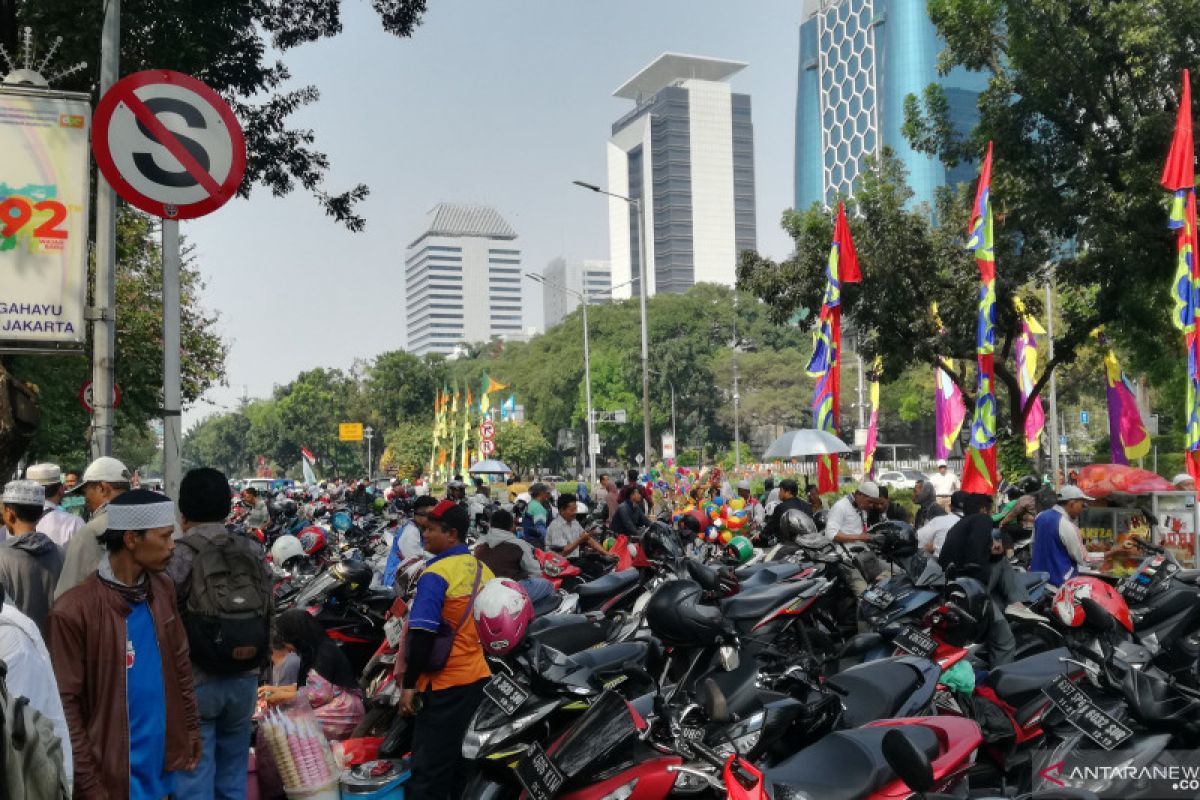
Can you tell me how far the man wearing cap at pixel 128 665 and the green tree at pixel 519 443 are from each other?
223ft

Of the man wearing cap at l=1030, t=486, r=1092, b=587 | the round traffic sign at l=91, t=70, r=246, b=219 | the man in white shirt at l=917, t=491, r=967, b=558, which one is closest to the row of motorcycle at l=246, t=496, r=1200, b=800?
the man wearing cap at l=1030, t=486, r=1092, b=587

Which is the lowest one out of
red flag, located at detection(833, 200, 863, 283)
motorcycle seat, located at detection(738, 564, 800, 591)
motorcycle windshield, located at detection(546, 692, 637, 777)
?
motorcycle windshield, located at detection(546, 692, 637, 777)

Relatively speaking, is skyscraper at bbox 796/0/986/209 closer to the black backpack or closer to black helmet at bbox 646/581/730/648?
black helmet at bbox 646/581/730/648

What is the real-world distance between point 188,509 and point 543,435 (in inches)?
2888

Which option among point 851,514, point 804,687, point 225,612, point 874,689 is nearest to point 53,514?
point 225,612

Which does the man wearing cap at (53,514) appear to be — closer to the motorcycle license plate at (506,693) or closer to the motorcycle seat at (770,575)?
the motorcycle license plate at (506,693)

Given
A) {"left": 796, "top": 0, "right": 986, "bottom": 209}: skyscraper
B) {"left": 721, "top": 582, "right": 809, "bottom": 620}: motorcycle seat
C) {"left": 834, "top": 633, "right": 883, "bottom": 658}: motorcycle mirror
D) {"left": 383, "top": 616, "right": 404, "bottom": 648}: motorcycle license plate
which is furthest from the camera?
{"left": 796, "top": 0, "right": 986, "bottom": 209}: skyscraper

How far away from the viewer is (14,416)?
8.45 metres

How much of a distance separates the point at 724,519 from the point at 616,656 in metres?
10.3

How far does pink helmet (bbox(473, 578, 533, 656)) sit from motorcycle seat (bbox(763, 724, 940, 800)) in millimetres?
1238

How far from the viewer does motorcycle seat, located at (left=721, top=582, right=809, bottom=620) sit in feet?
23.8

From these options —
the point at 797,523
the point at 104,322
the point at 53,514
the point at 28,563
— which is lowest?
the point at 797,523

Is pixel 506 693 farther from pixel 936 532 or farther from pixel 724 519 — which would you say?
pixel 724 519

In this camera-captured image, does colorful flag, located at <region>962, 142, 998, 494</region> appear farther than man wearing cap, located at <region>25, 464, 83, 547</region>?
Yes
